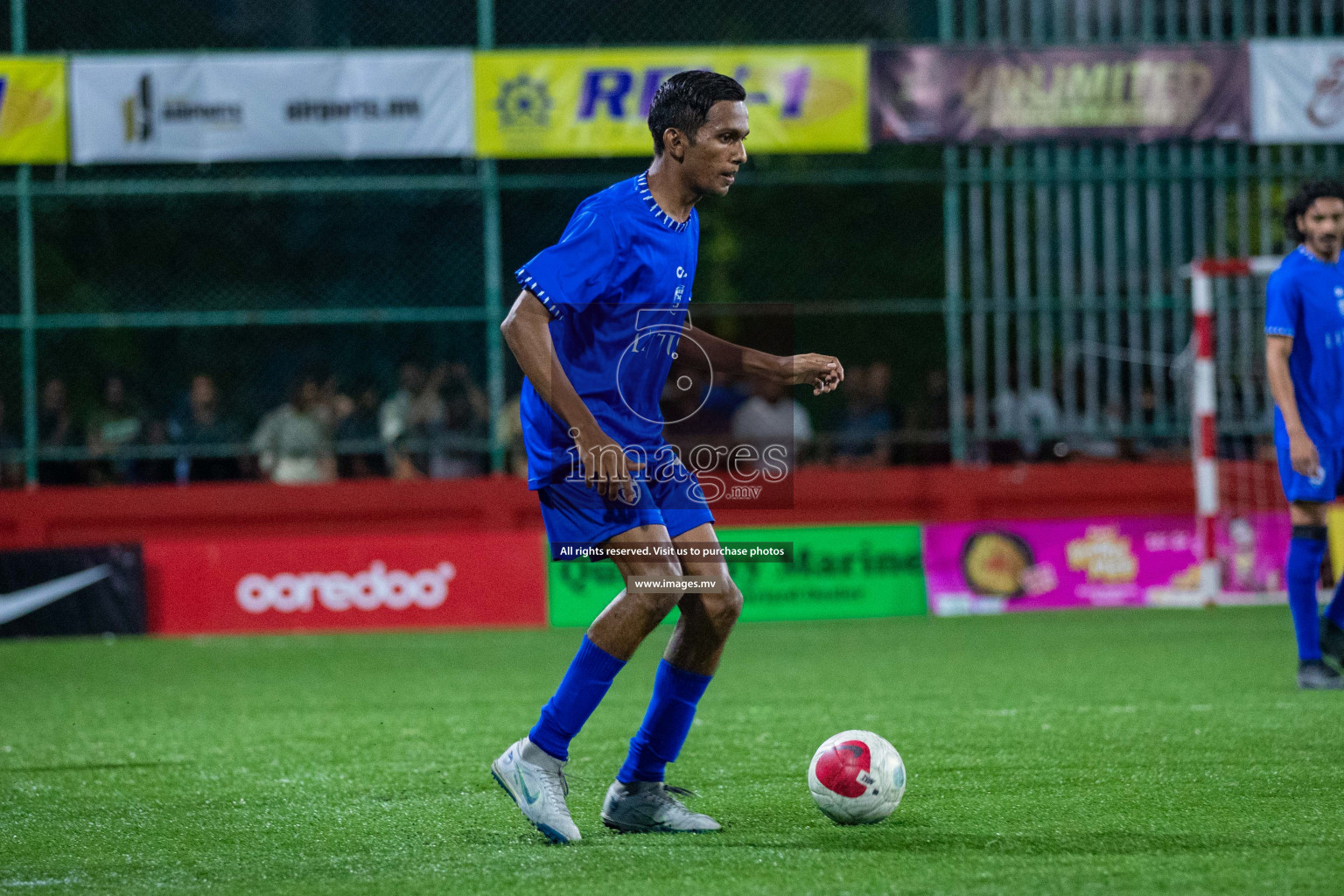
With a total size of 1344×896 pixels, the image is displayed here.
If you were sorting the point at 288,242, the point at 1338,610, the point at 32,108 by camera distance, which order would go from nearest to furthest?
the point at 1338,610 < the point at 32,108 < the point at 288,242

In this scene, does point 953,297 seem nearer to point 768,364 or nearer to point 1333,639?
point 1333,639

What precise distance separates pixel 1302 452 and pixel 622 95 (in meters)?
7.69

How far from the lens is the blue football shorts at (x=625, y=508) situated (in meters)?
4.85

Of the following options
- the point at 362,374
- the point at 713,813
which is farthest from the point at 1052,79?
the point at 713,813

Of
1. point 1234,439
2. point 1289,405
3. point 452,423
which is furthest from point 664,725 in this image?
point 1234,439

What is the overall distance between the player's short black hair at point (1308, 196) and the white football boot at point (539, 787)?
5007 millimetres

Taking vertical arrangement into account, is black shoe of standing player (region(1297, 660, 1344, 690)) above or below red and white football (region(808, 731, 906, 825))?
below

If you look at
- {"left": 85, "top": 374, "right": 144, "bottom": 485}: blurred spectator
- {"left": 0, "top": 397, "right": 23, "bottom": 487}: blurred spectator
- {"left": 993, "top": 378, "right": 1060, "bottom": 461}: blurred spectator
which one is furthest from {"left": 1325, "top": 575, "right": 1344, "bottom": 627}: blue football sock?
{"left": 0, "top": 397, "right": 23, "bottom": 487}: blurred spectator

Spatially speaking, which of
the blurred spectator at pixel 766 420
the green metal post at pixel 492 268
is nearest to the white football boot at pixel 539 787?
the blurred spectator at pixel 766 420

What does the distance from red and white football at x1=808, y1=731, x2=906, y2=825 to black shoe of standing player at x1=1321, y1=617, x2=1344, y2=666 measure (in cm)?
403

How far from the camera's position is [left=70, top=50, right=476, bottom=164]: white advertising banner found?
13.8 meters

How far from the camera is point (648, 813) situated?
4973mm

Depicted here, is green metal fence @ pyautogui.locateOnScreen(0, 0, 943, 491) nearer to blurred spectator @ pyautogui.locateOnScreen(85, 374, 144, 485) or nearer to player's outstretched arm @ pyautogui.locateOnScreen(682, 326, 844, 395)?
blurred spectator @ pyautogui.locateOnScreen(85, 374, 144, 485)

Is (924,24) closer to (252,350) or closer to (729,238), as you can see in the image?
(729,238)
